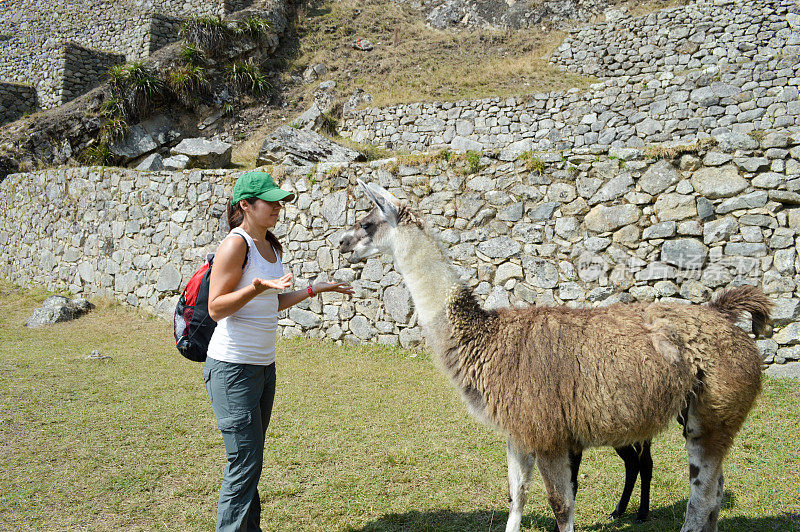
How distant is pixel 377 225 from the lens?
3215mm

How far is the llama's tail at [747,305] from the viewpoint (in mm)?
2830

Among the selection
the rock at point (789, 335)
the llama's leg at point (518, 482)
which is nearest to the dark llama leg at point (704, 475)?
the llama's leg at point (518, 482)

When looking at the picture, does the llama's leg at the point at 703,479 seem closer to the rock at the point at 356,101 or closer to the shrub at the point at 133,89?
the rock at the point at 356,101

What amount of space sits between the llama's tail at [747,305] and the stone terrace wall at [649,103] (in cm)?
850

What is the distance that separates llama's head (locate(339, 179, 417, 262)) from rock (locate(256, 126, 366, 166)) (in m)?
7.00

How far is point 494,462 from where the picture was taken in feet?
13.4

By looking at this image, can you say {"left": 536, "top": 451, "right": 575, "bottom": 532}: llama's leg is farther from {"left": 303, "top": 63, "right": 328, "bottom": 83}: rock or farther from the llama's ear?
{"left": 303, "top": 63, "right": 328, "bottom": 83}: rock

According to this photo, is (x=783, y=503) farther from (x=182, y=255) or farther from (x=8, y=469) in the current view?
(x=182, y=255)

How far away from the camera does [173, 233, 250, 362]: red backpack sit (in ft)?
8.54

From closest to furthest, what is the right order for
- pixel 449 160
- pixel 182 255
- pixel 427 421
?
pixel 427 421
pixel 449 160
pixel 182 255

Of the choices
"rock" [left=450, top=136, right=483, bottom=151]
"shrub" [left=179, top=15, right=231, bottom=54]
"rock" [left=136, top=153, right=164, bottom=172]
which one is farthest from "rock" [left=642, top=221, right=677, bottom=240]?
"shrub" [left=179, top=15, right=231, bottom=54]

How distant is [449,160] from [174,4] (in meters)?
19.2

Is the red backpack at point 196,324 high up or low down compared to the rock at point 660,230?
down

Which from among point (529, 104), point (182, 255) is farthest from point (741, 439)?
point (529, 104)
